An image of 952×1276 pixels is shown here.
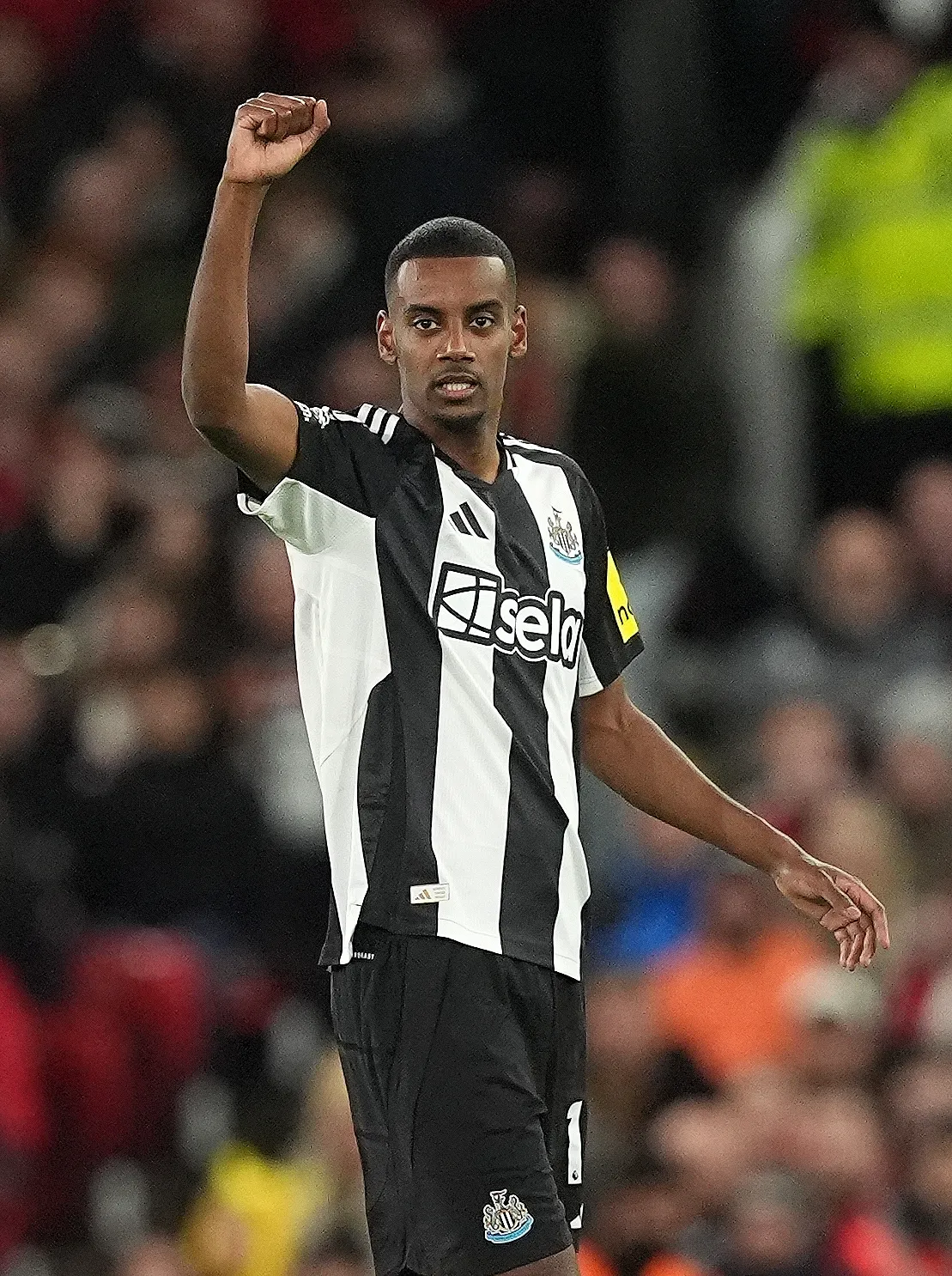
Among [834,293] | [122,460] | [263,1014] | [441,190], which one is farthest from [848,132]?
[263,1014]

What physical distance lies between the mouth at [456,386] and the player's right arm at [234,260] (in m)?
0.40

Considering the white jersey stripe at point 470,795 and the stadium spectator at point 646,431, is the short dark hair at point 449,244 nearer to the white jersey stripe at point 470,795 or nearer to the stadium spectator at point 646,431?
the white jersey stripe at point 470,795

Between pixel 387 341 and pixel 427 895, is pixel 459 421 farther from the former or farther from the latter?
pixel 427 895

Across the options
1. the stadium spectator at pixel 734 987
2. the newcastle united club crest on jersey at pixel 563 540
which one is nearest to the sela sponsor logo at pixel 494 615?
the newcastle united club crest on jersey at pixel 563 540

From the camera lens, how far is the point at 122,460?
9.16m

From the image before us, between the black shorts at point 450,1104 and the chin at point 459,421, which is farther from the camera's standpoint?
the chin at point 459,421

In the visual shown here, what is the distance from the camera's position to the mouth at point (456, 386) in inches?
165

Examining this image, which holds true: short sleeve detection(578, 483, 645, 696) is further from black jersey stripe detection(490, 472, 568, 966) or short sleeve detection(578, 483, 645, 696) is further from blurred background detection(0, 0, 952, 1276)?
blurred background detection(0, 0, 952, 1276)

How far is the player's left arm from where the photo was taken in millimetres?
4387

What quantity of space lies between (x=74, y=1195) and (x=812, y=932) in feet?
7.92

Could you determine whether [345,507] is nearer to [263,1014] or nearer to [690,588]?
[263,1014]

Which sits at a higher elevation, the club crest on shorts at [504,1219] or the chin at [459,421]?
the chin at [459,421]

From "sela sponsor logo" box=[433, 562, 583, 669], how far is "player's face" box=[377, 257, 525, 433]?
0.94ft

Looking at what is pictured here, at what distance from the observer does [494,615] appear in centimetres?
416
